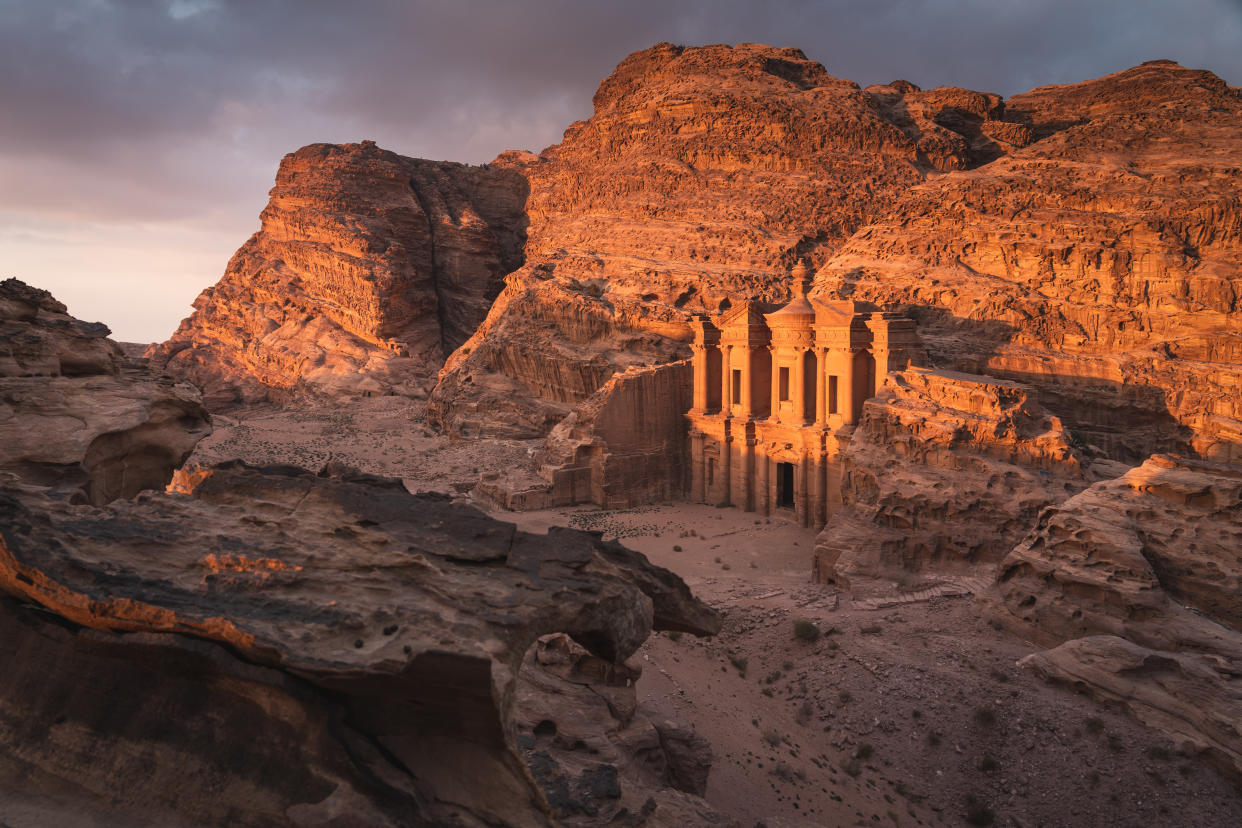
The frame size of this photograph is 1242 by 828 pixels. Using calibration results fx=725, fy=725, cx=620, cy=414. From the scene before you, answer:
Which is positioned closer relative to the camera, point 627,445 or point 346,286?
point 627,445

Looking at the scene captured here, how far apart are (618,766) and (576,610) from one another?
2.40 m

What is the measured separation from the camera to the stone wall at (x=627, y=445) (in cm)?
2833

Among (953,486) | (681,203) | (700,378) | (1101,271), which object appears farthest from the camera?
(681,203)

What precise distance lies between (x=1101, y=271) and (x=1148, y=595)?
2747cm

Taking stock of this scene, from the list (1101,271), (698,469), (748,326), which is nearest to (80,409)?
(748,326)

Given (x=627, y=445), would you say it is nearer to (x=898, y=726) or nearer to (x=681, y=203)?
(x=898, y=726)

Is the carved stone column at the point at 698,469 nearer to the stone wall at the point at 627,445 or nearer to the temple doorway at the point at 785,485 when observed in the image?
the stone wall at the point at 627,445

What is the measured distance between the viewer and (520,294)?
43.8 meters

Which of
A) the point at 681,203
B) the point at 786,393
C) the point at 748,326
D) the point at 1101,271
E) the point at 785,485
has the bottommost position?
the point at 785,485

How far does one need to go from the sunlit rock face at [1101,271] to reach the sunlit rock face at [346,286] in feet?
110

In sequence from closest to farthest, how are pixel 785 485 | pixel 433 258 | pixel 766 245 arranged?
pixel 785 485, pixel 766 245, pixel 433 258

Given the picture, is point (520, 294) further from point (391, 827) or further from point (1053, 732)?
point (391, 827)

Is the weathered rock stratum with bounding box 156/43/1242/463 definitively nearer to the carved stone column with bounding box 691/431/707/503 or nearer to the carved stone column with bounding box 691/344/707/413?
the carved stone column with bounding box 691/344/707/413

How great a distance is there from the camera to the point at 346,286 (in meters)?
56.8
